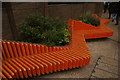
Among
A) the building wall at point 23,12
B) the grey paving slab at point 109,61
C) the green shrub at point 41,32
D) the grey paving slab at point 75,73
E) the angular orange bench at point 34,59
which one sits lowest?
the grey paving slab at point 75,73

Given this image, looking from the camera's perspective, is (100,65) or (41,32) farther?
(41,32)

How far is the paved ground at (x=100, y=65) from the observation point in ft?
13.0

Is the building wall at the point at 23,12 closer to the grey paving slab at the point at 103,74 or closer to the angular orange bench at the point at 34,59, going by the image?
the angular orange bench at the point at 34,59

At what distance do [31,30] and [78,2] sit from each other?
6.55 m

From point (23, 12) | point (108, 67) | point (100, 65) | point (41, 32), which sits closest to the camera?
point (108, 67)

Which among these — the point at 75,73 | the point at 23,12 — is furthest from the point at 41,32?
the point at 75,73

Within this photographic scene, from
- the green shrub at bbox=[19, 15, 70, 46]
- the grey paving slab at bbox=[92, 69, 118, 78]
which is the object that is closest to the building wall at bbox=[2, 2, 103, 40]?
the green shrub at bbox=[19, 15, 70, 46]

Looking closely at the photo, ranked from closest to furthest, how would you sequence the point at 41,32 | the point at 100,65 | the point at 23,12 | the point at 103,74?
the point at 103,74 → the point at 100,65 → the point at 41,32 → the point at 23,12

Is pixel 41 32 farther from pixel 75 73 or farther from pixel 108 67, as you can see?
pixel 108 67

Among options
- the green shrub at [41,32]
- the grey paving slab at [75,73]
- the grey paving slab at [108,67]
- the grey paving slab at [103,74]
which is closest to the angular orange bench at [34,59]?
the grey paving slab at [75,73]

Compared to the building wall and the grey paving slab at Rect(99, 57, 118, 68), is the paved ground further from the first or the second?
the building wall

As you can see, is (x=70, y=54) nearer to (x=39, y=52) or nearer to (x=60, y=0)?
(x=39, y=52)

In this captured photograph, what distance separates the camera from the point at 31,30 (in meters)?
4.85

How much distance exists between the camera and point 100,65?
456 cm
